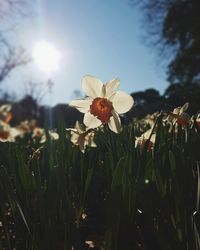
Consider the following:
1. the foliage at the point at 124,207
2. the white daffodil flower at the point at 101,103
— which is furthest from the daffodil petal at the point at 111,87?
the foliage at the point at 124,207

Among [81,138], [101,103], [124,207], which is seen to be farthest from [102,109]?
[124,207]

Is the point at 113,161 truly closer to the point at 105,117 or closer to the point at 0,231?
the point at 105,117

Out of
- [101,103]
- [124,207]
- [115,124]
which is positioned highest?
[101,103]

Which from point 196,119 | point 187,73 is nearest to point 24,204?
point 196,119

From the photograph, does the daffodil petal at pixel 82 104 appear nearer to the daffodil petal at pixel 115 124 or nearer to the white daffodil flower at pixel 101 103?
the white daffodil flower at pixel 101 103

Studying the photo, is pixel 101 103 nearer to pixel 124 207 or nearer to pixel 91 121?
pixel 91 121

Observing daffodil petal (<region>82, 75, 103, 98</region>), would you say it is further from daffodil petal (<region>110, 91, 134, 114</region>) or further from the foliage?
the foliage
